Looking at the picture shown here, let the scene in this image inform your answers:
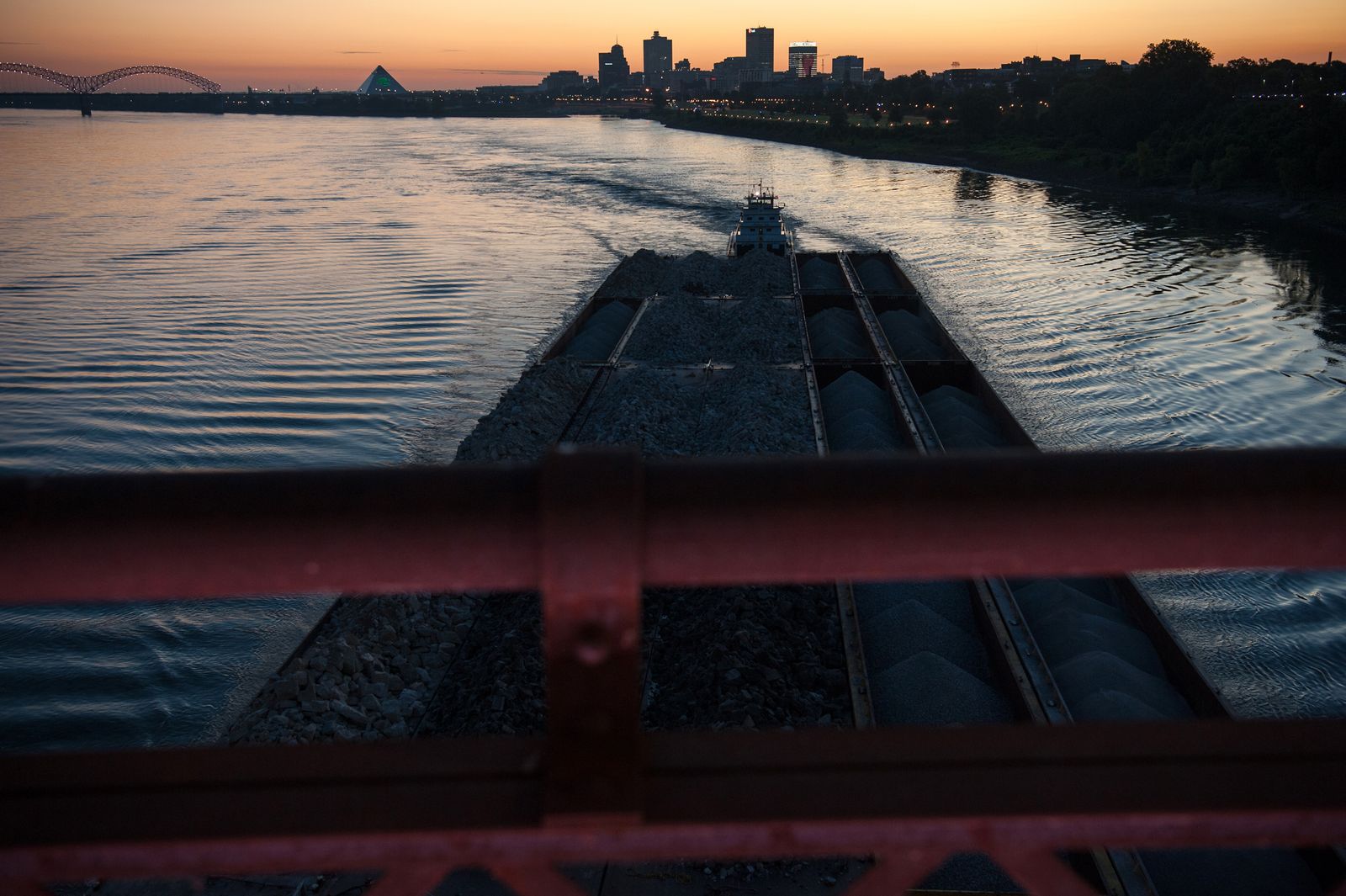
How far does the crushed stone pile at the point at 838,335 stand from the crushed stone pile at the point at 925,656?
34.7 ft

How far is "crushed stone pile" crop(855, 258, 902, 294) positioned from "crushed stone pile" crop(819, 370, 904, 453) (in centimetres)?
1236

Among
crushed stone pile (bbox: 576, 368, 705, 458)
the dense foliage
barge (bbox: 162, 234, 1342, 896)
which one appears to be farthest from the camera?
the dense foliage

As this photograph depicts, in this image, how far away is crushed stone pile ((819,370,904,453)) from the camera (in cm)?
1474

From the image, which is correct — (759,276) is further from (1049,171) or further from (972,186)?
(1049,171)

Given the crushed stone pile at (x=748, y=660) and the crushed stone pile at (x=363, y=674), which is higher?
the crushed stone pile at (x=748, y=660)

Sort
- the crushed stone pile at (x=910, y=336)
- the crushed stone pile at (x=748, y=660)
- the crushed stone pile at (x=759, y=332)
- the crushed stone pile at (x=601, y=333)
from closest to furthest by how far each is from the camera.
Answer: the crushed stone pile at (x=748, y=660) → the crushed stone pile at (x=759, y=332) → the crushed stone pile at (x=910, y=336) → the crushed stone pile at (x=601, y=333)

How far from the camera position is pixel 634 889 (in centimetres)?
611

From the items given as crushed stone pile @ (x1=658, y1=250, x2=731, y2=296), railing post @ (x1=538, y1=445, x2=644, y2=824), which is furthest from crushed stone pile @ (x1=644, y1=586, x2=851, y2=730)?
crushed stone pile @ (x1=658, y1=250, x2=731, y2=296)

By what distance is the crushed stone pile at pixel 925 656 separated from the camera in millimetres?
7801

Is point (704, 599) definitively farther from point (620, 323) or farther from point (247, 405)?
point (620, 323)

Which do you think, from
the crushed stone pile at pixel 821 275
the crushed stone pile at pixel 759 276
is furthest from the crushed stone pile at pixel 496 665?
the crushed stone pile at pixel 821 275

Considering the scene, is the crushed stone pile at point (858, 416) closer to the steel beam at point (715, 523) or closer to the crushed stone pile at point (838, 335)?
the crushed stone pile at point (838, 335)

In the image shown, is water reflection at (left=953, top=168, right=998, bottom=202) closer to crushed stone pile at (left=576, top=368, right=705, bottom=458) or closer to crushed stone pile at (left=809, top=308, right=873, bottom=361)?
crushed stone pile at (left=809, top=308, right=873, bottom=361)

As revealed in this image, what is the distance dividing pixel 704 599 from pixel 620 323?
626 inches
